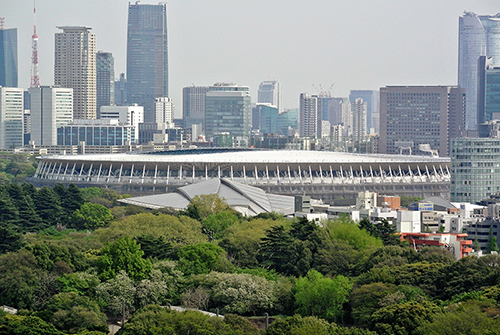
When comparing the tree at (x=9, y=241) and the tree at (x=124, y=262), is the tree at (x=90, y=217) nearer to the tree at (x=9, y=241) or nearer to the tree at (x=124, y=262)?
the tree at (x=9, y=241)

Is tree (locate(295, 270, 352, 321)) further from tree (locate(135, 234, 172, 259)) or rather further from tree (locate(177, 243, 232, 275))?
tree (locate(135, 234, 172, 259))

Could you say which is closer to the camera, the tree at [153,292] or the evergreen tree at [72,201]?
the tree at [153,292]

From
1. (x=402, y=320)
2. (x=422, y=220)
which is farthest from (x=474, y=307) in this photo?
(x=422, y=220)

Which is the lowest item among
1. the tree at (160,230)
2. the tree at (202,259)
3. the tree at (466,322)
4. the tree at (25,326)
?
the tree at (25,326)

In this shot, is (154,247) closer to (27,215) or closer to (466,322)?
(466,322)

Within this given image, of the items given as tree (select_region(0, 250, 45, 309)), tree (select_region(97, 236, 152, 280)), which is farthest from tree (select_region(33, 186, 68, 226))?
tree (select_region(0, 250, 45, 309))

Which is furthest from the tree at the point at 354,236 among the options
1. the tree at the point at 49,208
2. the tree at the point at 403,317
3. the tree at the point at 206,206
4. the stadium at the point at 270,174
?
the stadium at the point at 270,174

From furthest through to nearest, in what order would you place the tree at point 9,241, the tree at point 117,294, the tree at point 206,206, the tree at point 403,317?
the tree at point 206,206 → the tree at point 9,241 → the tree at point 117,294 → the tree at point 403,317
